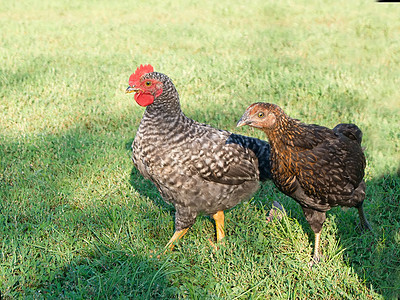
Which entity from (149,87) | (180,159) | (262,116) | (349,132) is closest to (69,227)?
(180,159)

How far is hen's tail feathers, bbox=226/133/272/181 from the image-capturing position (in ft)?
14.4

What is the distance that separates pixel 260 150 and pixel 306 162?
0.91 meters

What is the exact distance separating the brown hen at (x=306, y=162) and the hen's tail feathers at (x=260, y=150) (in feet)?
2.21

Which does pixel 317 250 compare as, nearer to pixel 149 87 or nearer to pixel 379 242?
pixel 379 242

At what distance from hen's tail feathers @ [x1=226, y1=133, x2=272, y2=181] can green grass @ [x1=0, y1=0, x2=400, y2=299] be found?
0.52 metres

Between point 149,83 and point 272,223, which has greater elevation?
point 149,83

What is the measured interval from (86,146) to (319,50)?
657 centimetres

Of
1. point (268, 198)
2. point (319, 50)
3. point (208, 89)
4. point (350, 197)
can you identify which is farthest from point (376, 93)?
point (350, 197)

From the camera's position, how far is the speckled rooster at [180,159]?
392cm

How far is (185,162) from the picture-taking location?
392 centimetres

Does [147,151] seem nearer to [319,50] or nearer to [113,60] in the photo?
[113,60]

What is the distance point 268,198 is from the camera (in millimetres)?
4914

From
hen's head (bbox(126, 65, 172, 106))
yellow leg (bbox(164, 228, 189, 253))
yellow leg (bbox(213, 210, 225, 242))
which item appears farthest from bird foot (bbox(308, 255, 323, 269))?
hen's head (bbox(126, 65, 172, 106))

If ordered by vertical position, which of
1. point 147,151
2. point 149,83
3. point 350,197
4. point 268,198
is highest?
point 149,83
